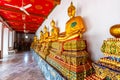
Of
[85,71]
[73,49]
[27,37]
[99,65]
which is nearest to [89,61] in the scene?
[85,71]

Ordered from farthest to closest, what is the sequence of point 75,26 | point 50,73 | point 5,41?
1. point 5,41
2. point 50,73
3. point 75,26

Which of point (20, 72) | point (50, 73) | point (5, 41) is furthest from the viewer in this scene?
point (5, 41)

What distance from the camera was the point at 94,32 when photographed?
177 cm

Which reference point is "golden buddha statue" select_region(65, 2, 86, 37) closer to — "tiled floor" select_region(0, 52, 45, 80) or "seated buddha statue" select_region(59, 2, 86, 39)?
"seated buddha statue" select_region(59, 2, 86, 39)

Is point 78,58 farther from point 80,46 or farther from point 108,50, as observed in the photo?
point 108,50

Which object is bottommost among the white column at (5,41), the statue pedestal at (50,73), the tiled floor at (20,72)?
the tiled floor at (20,72)

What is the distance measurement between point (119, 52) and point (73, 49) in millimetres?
827

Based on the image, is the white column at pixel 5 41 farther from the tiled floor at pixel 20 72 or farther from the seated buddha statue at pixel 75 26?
the seated buddha statue at pixel 75 26

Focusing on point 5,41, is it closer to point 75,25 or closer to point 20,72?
point 20,72

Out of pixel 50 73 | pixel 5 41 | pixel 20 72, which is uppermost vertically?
pixel 5 41

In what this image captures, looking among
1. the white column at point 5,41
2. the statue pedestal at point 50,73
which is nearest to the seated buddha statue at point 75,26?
the statue pedestal at point 50,73

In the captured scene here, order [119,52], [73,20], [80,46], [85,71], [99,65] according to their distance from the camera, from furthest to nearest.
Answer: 1. [73,20]
2. [80,46]
3. [85,71]
4. [99,65]
5. [119,52]

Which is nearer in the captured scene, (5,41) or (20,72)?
(20,72)

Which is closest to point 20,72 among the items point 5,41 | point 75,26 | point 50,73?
point 50,73
